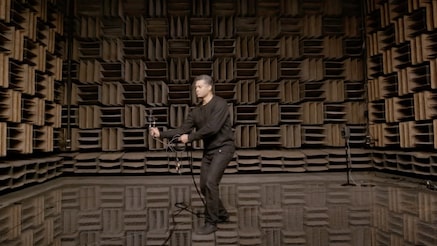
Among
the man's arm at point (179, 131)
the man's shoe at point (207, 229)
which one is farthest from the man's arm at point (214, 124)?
the man's shoe at point (207, 229)

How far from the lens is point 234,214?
389cm

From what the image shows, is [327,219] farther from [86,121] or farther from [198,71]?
[86,121]

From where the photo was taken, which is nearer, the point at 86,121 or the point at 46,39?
the point at 46,39

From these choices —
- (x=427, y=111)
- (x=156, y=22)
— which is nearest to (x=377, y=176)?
(x=427, y=111)

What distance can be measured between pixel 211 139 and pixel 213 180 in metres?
0.41

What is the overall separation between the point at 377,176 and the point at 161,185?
3973mm

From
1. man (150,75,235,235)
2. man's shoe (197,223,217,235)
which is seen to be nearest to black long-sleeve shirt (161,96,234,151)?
man (150,75,235,235)

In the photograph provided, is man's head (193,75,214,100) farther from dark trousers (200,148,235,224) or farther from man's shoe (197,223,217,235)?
man's shoe (197,223,217,235)

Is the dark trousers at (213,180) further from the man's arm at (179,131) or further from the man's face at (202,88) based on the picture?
the man's face at (202,88)

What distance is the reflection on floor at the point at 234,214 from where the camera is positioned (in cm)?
296

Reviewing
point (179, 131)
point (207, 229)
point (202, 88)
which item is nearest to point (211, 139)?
point (179, 131)

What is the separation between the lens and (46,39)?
6289mm

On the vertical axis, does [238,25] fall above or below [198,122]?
above

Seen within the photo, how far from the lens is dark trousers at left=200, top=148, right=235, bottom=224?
3.24 m
